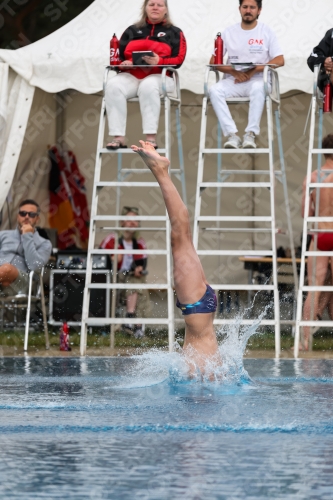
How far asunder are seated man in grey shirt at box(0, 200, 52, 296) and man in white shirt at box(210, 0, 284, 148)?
1858mm

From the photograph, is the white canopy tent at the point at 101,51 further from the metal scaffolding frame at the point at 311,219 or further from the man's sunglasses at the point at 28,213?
the metal scaffolding frame at the point at 311,219

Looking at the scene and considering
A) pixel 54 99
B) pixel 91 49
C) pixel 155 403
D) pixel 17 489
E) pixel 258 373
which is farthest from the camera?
pixel 54 99

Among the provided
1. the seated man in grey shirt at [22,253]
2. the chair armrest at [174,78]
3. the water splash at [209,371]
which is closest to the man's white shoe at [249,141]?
the chair armrest at [174,78]

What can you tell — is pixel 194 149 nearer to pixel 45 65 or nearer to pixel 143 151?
pixel 45 65

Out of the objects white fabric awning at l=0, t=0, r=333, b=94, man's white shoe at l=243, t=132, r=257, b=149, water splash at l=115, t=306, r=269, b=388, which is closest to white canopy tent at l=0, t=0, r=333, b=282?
white fabric awning at l=0, t=0, r=333, b=94

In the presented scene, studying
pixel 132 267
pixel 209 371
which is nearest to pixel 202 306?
pixel 209 371

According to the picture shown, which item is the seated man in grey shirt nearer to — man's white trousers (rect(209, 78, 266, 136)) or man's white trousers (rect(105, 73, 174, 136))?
man's white trousers (rect(105, 73, 174, 136))

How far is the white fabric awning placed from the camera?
802 centimetres

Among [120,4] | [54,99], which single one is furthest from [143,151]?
[54,99]

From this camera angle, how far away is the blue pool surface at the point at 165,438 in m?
2.53

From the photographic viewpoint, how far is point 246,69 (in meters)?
7.54

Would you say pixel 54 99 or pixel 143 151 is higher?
pixel 54 99

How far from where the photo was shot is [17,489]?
98.3 inches

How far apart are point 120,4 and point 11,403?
541cm
